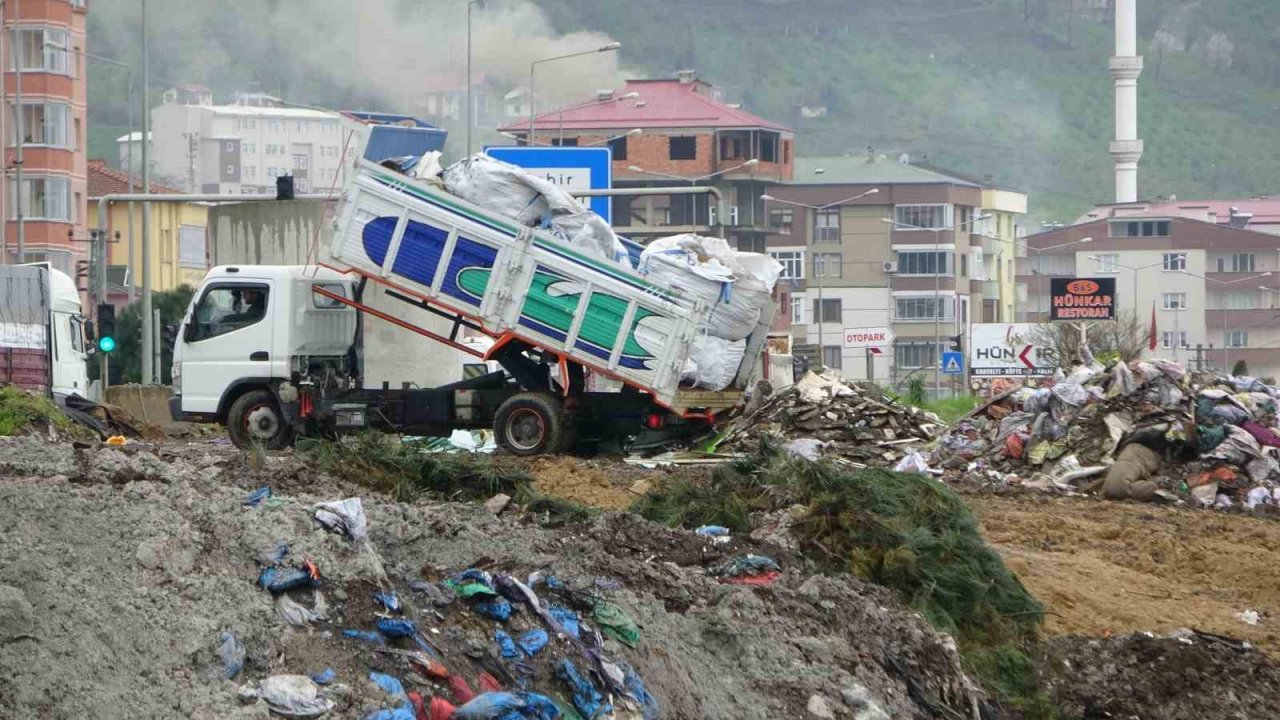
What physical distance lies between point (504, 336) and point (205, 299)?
370 centimetres

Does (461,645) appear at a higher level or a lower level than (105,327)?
lower

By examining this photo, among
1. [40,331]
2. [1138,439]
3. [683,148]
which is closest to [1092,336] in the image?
[40,331]

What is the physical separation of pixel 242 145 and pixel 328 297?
373 feet

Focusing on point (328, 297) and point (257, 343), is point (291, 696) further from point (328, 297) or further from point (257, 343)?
point (257, 343)

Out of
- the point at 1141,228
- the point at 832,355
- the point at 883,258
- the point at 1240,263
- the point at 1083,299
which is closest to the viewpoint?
the point at 1083,299

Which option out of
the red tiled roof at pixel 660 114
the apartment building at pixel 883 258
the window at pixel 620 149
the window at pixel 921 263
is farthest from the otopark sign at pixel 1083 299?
the window at pixel 921 263

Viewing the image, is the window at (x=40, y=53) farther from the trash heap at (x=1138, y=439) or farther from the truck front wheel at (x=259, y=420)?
the trash heap at (x=1138, y=439)

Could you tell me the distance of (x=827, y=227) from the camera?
401ft

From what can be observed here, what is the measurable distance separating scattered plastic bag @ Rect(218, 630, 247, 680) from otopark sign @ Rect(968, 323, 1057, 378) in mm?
49249

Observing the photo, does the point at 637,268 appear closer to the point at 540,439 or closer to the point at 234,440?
the point at 540,439

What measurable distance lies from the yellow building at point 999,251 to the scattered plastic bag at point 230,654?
118501mm

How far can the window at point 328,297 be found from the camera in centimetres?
2277

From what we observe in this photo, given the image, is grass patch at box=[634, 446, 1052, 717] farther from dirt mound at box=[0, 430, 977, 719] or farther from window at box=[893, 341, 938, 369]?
window at box=[893, 341, 938, 369]

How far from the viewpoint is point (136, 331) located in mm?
54531
